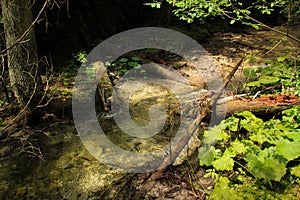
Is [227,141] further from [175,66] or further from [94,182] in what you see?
[175,66]

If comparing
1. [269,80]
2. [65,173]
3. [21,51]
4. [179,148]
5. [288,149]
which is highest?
[21,51]

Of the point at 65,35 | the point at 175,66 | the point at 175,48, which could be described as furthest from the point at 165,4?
the point at 65,35

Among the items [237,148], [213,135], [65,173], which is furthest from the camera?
[65,173]

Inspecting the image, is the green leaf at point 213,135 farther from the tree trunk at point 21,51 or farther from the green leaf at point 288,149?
the tree trunk at point 21,51

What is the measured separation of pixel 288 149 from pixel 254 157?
0.36 metres

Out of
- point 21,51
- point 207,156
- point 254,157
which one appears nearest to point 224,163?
point 207,156

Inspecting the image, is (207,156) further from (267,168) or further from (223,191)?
(267,168)

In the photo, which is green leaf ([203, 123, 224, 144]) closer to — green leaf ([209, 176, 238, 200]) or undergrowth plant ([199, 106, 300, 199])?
undergrowth plant ([199, 106, 300, 199])

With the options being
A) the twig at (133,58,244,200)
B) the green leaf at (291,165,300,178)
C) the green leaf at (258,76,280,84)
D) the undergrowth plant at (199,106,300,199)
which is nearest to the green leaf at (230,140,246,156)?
the undergrowth plant at (199,106,300,199)

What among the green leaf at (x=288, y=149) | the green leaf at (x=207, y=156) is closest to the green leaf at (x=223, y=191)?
the green leaf at (x=207, y=156)

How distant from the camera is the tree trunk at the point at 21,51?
391cm

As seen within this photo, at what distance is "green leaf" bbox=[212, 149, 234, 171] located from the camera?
299 cm

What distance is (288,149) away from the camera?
2.81 metres

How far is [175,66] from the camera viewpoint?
707 centimetres
